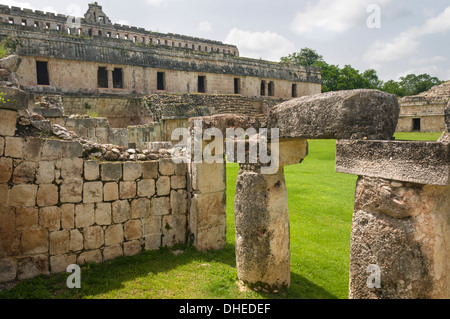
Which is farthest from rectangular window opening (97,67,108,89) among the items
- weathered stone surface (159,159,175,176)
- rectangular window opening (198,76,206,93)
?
weathered stone surface (159,159,175,176)

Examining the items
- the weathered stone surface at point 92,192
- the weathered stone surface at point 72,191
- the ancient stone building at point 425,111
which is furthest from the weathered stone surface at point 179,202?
the ancient stone building at point 425,111

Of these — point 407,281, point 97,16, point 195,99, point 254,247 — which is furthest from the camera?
point 97,16

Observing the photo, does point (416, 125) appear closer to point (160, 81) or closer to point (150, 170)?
point (160, 81)

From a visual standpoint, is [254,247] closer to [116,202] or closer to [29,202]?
[116,202]

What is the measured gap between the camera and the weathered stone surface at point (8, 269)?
4621 mm

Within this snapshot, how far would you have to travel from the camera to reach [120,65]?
19438 mm

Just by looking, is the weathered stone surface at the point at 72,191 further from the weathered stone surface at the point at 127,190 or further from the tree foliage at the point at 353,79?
the tree foliage at the point at 353,79

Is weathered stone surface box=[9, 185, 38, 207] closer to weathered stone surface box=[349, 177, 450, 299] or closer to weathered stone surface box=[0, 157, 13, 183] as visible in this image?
weathered stone surface box=[0, 157, 13, 183]

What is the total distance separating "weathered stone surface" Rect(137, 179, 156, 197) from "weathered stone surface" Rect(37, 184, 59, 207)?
1341 millimetres

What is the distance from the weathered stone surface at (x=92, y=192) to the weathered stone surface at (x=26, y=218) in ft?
2.43

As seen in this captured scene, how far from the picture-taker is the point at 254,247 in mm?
4383
